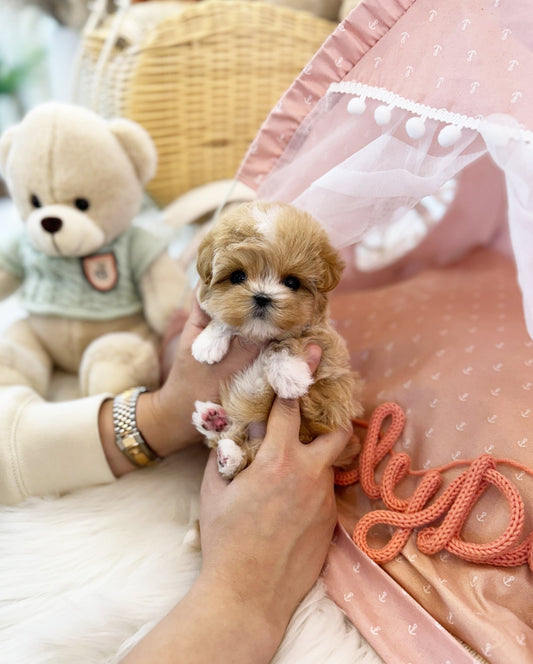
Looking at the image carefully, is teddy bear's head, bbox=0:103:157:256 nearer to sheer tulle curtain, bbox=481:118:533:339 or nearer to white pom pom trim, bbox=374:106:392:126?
white pom pom trim, bbox=374:106:392:126

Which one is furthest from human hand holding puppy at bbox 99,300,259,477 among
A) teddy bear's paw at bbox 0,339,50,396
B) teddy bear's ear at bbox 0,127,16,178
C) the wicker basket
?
the wicker basket

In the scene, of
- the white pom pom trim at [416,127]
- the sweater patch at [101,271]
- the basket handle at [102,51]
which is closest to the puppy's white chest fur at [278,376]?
the white pom pom trim at [416,127]

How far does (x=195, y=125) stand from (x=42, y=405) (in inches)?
34.8

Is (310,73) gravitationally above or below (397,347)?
above

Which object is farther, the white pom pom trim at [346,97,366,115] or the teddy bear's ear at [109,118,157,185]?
the teddy bear's ear at [109,118,157,185]

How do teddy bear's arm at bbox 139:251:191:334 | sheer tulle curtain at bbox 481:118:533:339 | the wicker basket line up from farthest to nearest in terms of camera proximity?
A: 1. the wicker basket
2. teddy bear's arm at bbox 139:251:191:334
3. sheer tulle curtain at bbox 481:118:533:339

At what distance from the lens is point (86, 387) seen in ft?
3.76

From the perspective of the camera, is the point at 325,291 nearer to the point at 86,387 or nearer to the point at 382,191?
the point at 382,191

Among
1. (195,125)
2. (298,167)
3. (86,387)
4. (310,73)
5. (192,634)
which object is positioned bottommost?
(86,387)

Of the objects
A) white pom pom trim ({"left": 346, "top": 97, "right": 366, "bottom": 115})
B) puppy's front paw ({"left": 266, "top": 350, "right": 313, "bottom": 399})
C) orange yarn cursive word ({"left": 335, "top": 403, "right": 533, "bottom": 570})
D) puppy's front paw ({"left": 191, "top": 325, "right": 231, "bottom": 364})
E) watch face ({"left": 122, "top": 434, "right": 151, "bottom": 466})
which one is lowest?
watch face ({"left": 122, "top": 434, "right": 151, "bottom": 466})

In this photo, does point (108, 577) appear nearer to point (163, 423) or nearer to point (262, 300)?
point (163, 423)

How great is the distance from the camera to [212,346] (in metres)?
0.82

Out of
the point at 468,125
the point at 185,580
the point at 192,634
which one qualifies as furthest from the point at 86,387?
the point at 468,125

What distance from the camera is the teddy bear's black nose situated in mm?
1086
